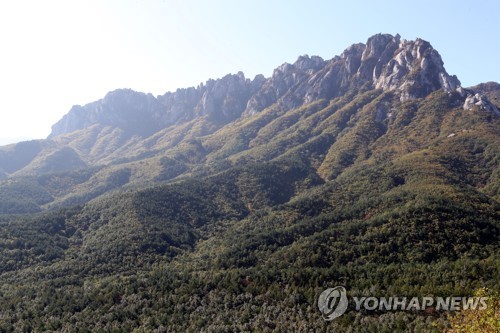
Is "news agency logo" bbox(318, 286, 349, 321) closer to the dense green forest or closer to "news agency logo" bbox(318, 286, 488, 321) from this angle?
"news agency logo" bbox(318, 286, 488, 321)

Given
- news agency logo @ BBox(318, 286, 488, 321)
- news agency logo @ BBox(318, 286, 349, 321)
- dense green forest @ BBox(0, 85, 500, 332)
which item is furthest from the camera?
dense green forest @ BBox(0, 85, 500, 332)

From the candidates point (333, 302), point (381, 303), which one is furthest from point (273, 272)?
point (381, 303)

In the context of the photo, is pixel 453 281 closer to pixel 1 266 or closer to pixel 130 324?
pixel 130 324

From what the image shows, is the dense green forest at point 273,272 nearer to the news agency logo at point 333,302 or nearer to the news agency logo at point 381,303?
the news agency logo at point 381,303

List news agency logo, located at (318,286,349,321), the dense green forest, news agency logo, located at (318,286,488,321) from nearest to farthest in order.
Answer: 1. news agency logo, located at (318,286,488,321)
2. news agency logo, located at (318,286,349,321)
3. the dense green forest

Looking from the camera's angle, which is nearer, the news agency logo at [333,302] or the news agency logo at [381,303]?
the news agency logo at [381,303]

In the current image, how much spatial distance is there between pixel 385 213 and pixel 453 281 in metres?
61.7

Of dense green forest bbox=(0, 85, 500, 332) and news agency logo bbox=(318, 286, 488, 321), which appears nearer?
news agency logo bbox=(318, 286, 488, 321)

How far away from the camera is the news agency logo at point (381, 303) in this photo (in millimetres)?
87375

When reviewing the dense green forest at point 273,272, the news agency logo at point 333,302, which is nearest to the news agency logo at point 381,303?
the news agency logo at point 333,302

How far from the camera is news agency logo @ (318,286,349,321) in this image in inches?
3713

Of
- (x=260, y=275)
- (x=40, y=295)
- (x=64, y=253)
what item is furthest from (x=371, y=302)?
(x=64, y=253)

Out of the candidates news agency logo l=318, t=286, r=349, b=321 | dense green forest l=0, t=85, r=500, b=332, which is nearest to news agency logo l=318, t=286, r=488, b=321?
news agency logo l=318, t=286, r=349, b=321

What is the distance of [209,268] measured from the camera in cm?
15250
